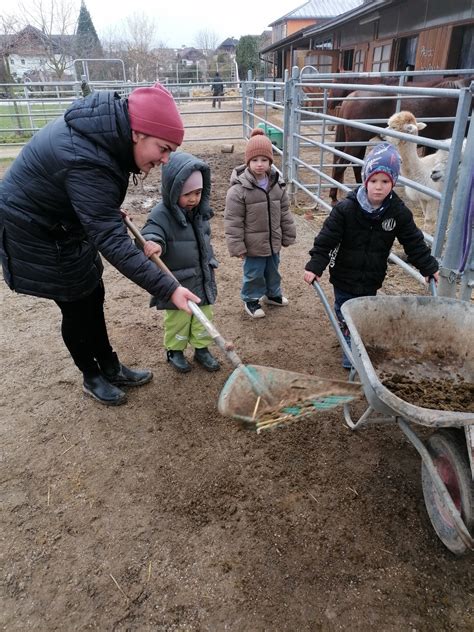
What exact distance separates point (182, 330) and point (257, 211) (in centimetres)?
106

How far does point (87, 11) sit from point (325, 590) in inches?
2306

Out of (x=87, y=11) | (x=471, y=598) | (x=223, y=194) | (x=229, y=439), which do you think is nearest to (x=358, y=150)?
(x=223, y=194)

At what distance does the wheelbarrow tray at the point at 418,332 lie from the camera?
199 cm

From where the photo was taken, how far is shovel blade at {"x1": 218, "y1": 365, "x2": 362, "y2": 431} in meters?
1.75

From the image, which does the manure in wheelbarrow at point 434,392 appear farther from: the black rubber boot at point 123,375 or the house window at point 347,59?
the house window at point 347,59

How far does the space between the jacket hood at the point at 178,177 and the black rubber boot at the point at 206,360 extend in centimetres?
88

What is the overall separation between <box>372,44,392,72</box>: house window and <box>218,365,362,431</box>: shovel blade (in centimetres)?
1247

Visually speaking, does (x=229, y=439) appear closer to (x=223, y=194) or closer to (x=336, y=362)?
(x=336, y=362)

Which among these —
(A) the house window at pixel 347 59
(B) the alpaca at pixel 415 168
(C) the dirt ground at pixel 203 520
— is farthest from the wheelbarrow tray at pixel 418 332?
(A) the house window at pixel 347 59

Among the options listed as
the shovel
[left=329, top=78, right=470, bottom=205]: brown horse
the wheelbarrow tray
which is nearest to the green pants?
the shovel

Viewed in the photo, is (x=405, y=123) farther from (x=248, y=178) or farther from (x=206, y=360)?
(x=206, y=360)

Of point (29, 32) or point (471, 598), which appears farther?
point (29, 32)

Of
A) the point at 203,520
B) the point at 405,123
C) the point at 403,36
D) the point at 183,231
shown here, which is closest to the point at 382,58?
the point at 403,36

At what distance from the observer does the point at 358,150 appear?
627 cm
